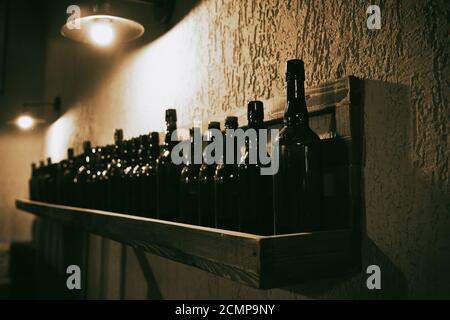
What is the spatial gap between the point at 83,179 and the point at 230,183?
1.20 meters

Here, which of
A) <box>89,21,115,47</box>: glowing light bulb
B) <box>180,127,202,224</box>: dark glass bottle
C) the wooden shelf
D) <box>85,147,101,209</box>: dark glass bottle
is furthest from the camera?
<box>85,147,101,209</box>: dark glass bottle

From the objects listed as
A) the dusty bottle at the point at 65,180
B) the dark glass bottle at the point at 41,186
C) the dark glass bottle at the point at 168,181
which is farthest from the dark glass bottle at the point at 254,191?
the dark glass bottle at the point at 41,186

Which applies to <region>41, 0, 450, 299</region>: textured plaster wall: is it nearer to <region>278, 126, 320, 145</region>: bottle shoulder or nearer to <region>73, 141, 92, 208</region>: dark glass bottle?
<region>278, 126, 320, 145</region>: bottle shoulder

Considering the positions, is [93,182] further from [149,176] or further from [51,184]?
[51,184]

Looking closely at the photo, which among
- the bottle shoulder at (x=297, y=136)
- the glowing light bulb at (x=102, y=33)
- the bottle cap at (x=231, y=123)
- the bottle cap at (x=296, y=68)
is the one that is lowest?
the bottle shoulder at (x=297, y=136)

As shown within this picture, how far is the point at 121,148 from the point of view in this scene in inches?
61.8

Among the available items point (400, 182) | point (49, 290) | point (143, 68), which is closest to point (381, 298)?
point (400, 182)

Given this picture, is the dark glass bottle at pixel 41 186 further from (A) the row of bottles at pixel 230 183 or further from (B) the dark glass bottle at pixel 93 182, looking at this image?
(A) the row of bottles at pixel 230 183

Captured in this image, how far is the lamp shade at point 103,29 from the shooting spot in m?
1.44

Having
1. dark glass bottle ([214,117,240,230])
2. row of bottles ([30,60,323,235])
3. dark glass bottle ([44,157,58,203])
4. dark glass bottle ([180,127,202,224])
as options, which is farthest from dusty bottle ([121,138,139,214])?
dark glass bottle ([44,157,58,203])

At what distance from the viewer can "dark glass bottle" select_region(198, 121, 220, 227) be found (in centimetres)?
98

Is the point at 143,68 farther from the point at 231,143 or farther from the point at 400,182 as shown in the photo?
the point at 400,182

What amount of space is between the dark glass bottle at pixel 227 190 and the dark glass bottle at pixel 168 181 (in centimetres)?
23

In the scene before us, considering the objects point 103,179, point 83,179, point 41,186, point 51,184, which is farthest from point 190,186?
point 41,186
